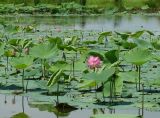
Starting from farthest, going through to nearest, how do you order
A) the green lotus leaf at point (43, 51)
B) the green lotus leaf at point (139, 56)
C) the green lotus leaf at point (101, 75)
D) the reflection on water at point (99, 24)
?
the reflection on water at point (99, 24) < the green lotus leaf at point (43, 51) < the green lotus leaf at point (139, 56) < the green lotus leaf at point (101, 75)

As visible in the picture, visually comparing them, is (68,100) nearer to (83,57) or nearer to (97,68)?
(97,68)

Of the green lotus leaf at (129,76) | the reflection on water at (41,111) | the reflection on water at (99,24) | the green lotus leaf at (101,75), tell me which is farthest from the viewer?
the reflection on water at (99,24)

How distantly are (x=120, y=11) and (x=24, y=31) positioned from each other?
38.9 feet

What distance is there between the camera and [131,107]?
4.02m

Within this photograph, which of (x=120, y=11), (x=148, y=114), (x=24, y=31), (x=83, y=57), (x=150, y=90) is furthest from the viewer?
(x=120, y=11)

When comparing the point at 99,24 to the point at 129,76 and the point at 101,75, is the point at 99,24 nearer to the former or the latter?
the point at 129,76

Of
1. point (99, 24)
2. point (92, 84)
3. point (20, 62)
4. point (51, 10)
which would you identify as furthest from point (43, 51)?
point (51, 10)

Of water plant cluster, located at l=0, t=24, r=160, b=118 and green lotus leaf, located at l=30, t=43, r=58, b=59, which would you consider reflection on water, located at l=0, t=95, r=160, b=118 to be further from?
green lotus leaf, located at l=30, t=43, r=58, b=59

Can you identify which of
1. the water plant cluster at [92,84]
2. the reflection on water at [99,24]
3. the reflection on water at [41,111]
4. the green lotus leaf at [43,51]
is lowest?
the reflection on water at [99,24]

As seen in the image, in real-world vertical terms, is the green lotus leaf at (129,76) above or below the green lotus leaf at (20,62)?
below

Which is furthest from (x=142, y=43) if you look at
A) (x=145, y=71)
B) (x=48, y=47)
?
(x=48, y=47)

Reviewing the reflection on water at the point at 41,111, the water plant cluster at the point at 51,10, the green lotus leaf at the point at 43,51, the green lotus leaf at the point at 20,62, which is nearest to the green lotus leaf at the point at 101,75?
the reflection on water at the point at 41,111

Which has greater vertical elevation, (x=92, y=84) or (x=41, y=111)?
(x=92, y=84)

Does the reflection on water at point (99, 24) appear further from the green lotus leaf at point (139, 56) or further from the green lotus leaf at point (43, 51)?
the green lotus leaf at point (139, 56)
